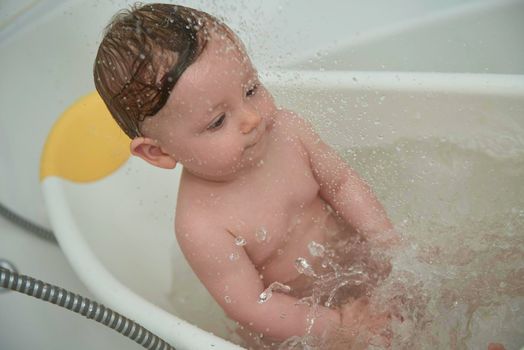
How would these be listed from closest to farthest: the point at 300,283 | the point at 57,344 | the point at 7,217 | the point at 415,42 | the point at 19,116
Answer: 1. the point at 300,283
2. the point at 57,344
3. the point at 7,217
4. the point at 19,116
5. the point at 415,42

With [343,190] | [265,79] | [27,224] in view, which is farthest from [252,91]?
[27,224]

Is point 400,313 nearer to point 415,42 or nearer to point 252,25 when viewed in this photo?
point 415,42

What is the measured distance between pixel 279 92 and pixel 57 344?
2.30 ft

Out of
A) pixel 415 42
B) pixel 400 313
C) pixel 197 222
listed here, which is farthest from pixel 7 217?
pixel 415 42

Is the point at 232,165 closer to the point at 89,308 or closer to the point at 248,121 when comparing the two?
the point at 248,121

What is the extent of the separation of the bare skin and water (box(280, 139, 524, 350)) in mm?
48

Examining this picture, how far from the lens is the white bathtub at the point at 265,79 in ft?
3.84

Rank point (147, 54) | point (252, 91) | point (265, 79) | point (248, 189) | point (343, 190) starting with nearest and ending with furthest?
point (147, 54), point (252, 91), point (248, 189), point (343, 190), point (265, 79)

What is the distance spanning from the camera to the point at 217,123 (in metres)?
0.87

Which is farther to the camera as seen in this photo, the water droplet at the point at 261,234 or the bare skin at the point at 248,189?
the water droplet at the point at 261,234

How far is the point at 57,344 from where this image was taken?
126cm

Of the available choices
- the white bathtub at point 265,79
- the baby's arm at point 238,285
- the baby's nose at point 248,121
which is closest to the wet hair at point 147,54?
the baby's nose at point 248,121

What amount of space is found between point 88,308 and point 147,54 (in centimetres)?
36

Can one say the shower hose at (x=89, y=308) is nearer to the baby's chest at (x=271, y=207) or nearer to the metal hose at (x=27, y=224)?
the baby's chest at (x=271, y=207)
